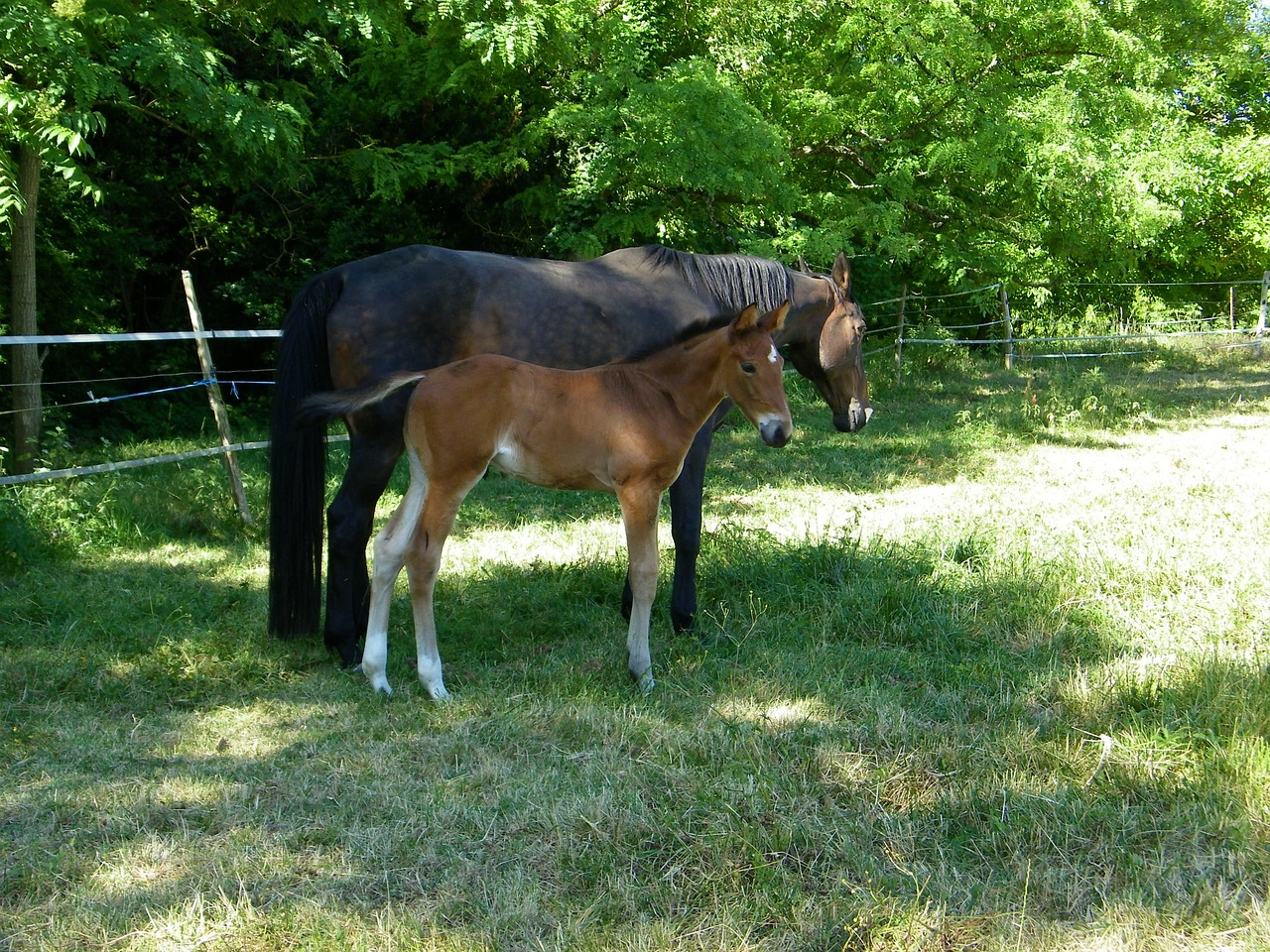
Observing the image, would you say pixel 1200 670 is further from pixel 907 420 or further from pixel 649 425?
pixel 907 420

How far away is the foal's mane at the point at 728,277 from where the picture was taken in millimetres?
5816

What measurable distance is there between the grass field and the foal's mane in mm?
1447

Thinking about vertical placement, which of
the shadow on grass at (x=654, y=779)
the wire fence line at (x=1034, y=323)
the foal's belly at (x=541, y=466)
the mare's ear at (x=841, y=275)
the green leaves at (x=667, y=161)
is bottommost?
the shadow on grass at (x=654, y=779)

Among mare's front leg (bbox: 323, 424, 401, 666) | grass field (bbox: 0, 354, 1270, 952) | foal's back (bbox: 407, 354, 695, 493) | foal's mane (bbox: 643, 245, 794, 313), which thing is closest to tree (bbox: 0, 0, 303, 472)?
grass field (bbox: 0, 354, 1270, 952)

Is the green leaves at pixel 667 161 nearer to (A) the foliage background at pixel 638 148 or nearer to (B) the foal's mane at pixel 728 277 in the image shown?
(A) the foliage background at pixel 638 148

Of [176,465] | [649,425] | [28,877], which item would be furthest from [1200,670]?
[176,465]

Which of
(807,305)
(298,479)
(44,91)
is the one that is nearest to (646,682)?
(298,479)

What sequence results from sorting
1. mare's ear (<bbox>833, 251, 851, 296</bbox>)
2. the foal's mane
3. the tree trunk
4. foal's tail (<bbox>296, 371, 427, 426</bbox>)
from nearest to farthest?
foal's tail (<bbox>296, 371, 427, 426</bbox>), the foal's mane, mare's ear (<bbox>833, 251, 851, 296</bbox>), the tree trunk

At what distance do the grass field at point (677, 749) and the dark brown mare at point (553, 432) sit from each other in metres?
0.44

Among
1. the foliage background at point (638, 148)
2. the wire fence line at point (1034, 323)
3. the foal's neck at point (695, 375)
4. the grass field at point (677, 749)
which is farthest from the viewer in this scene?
the wire fence line at point (1034, 323)

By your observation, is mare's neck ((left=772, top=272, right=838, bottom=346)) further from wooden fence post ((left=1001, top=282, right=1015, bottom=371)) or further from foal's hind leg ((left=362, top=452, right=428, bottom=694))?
wooden fence post ((left=1001, top=282, right=1015, bottom=371))

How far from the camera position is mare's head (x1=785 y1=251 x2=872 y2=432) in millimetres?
6250

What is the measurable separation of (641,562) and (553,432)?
0.69 metres

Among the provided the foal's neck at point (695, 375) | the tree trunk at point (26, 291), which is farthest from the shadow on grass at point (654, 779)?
the tree trunk at point (26, 291)
